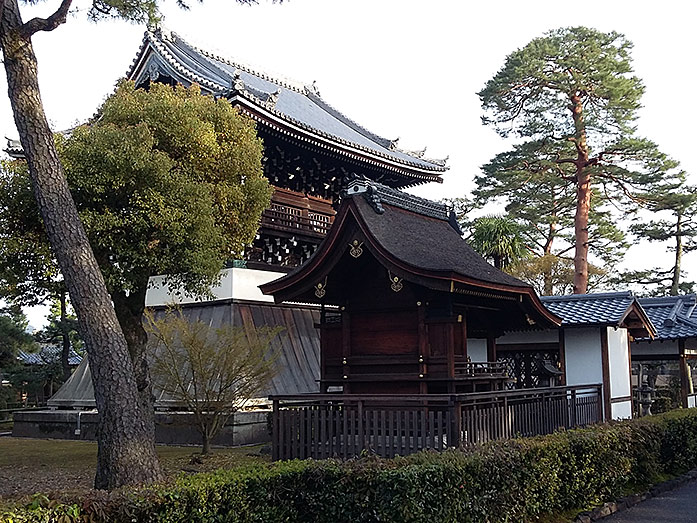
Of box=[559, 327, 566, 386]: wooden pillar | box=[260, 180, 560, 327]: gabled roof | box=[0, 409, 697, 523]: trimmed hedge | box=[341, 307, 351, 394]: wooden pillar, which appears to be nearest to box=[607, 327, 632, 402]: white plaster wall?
box=[559, 327, 566, 386]: wooden pillar

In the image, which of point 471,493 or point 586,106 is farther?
point 586,106

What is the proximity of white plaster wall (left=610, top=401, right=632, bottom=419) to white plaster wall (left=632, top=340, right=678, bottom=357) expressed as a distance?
4492mm

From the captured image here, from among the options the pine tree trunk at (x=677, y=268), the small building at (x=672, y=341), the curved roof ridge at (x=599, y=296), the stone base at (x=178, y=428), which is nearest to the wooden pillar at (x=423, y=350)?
the stone base at (x=178, y=428)

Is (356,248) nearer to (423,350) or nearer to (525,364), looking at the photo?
(423,350)

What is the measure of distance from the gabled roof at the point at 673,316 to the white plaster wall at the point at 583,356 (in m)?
4.48

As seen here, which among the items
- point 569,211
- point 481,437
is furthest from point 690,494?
point 569,211

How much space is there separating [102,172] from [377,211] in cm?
490

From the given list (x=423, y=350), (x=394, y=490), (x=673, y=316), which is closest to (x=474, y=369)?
(x=423, y=350)

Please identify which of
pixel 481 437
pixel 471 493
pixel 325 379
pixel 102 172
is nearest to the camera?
pixel 471 493

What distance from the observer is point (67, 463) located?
15.1m

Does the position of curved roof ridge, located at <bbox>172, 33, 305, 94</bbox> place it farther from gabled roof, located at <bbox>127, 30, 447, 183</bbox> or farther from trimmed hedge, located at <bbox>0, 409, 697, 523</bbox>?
trimmed hedge, located at <bbox>0, 409, 697, 523</bbox>

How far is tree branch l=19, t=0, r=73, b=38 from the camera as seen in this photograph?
999 cm

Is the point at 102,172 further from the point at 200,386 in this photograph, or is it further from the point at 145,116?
the point at 200,386

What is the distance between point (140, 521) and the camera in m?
5.79
